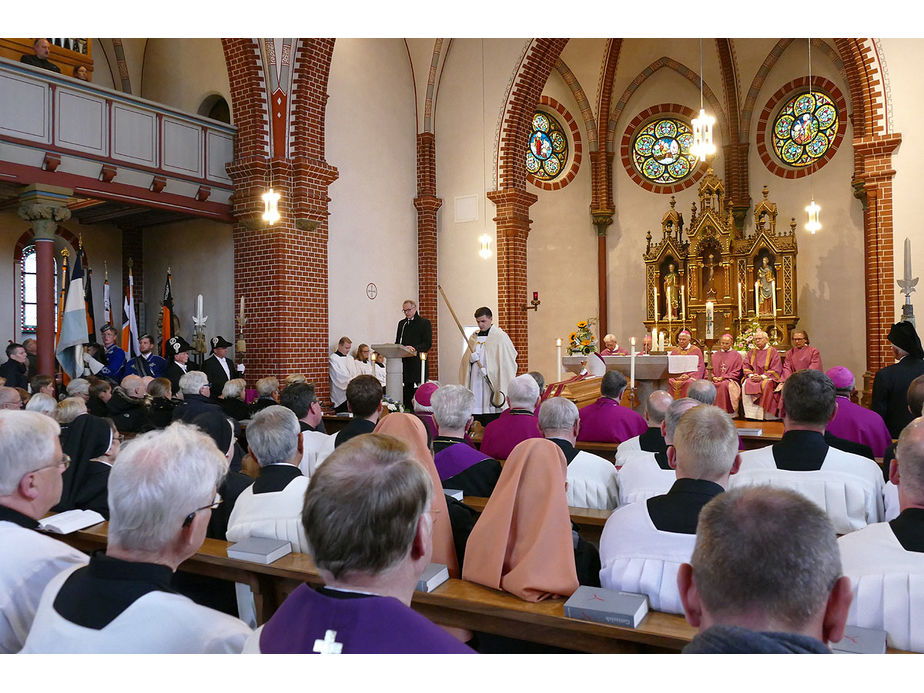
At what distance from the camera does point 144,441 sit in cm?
209

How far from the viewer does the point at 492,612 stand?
249 cm

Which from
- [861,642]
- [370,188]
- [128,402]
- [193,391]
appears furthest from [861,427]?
[370,188]

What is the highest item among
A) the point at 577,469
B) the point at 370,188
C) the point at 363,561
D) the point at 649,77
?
the point at 649,77

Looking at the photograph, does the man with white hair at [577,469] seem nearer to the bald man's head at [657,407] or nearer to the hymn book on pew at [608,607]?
the bald man's head at [657,407]

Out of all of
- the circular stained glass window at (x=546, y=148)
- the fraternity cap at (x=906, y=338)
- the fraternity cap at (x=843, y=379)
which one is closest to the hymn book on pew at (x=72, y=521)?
the fraternity cap at (x=843, y=379)

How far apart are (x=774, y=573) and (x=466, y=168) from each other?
1279 centimetres

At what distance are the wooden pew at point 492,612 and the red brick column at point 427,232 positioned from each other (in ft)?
34.8

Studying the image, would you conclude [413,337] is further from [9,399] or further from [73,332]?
[9,399]

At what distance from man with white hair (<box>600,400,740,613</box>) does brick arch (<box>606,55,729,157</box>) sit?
1479cm

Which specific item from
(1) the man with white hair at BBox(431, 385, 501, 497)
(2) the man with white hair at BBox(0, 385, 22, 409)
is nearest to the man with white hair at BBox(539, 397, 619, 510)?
(1) the man with white hair at BBox(431, 385, 501, 497)

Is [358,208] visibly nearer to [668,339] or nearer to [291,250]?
[291,250]

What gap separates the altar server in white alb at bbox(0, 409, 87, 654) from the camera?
2.28 metres

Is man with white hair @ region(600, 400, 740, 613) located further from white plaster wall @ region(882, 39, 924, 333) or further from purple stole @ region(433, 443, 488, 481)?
white plaster wall @ region(882, 39, 924, 333)

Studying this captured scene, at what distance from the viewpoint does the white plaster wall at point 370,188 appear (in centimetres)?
1227
